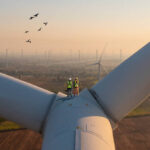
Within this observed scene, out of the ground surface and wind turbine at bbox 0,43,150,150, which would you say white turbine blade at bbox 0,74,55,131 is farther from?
the ground surface

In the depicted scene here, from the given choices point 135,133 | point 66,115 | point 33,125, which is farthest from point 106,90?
point 135,133

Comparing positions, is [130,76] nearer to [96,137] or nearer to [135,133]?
[96,137]

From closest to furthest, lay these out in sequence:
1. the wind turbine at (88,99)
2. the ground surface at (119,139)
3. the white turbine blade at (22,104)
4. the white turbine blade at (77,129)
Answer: the white turbine blade at (77,129), the wind turbine at (88,99), the white turbine blade at (22,104), the ground surface at (119,139)

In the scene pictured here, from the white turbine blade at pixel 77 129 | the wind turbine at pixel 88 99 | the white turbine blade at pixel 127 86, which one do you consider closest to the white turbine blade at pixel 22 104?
the wind turbine at pixel 88 99

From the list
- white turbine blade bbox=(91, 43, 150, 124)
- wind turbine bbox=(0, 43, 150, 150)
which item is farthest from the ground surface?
white turbine blade bbox=(91, 43, 150, 124)

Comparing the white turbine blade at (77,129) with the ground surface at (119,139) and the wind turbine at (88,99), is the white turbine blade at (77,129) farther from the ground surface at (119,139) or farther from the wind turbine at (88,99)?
the ground surface at (119,139)

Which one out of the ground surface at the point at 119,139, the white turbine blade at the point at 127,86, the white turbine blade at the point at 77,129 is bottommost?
the ground surface at the point at 119,139

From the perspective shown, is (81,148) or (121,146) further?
(121,146)
